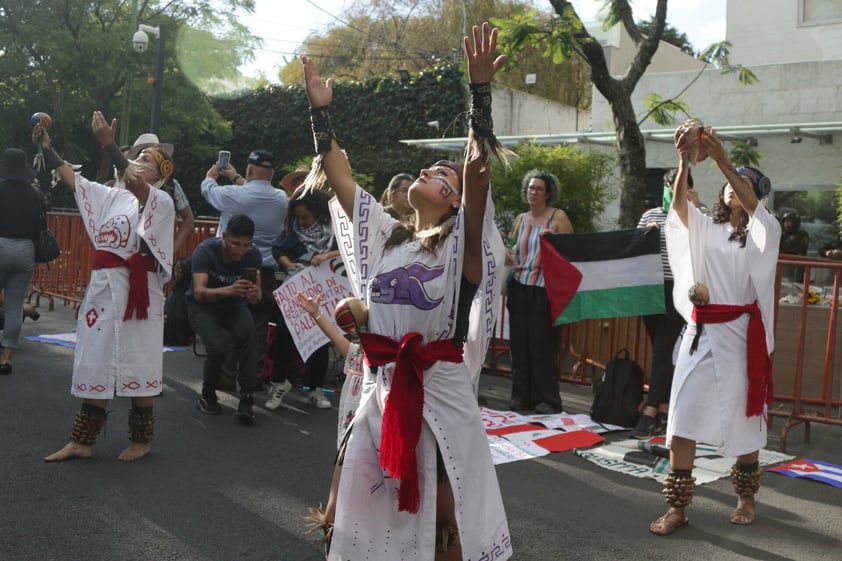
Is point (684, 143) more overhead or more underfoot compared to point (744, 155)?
more underfoot

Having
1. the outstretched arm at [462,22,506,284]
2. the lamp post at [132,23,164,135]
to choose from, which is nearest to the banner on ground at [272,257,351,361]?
the outstretched arm at [462,22,506,284]

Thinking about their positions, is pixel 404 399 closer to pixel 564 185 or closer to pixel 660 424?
pixel 660 424

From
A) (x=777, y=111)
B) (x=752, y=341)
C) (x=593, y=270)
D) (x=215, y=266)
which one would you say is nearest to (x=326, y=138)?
(x=752, y=341)

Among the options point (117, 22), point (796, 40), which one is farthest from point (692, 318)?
point (117, 22)

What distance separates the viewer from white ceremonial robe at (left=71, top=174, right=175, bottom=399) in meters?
5.59

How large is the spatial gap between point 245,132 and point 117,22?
14.6 feet

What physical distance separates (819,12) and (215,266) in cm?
1419

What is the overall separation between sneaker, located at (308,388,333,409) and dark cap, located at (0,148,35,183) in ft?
10.9

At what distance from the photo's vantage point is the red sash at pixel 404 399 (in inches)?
122

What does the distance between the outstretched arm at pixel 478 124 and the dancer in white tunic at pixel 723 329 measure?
74.5 inches

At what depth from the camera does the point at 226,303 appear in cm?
731

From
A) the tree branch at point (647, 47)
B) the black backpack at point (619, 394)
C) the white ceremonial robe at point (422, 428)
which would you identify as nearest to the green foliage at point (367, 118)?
the tree branch at point (647, 47)

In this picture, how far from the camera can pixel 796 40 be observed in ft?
56.2

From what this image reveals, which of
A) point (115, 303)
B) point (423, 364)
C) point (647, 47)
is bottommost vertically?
point (115, 303)
